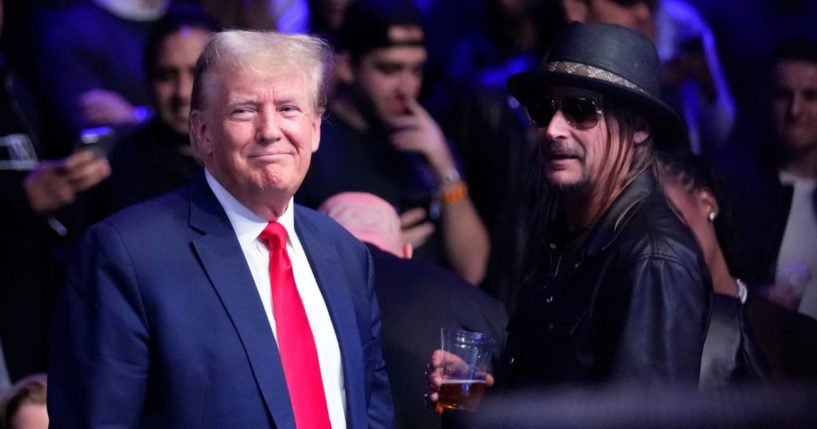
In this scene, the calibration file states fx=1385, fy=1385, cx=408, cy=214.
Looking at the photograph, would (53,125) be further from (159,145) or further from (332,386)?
(332,386)

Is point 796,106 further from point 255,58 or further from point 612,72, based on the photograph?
point 255,58

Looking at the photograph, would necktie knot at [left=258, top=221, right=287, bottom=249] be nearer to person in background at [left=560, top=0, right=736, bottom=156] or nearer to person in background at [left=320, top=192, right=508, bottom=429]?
person in background at [left=320, top=192, right=508, bottom=429]

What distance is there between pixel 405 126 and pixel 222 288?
7.72ft

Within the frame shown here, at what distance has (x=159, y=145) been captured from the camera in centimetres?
503

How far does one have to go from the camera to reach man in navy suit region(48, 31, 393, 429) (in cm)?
288

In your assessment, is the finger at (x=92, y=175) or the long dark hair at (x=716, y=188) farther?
the finger at (x=92, y=175)

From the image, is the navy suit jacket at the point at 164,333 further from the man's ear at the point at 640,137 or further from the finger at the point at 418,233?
the finger at the point at 418,233

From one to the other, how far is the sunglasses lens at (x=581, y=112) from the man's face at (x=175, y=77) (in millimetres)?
2044

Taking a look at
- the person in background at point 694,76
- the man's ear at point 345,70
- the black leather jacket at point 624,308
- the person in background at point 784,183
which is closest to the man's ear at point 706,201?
the person in background at point 784,183

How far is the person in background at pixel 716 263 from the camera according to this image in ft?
11.4

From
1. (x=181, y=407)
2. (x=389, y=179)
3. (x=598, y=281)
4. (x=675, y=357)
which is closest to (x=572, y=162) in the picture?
(x=598, y=281)

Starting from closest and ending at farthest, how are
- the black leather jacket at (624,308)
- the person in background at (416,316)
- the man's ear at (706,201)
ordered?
1. the black leather jacket at (624,308)
2. the person in background at (416,316)
3. the man's ear at (706,201)

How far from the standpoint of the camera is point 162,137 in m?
5.04

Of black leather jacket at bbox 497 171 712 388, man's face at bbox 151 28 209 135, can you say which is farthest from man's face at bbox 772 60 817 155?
man's face at bbox 151 28 209 135
